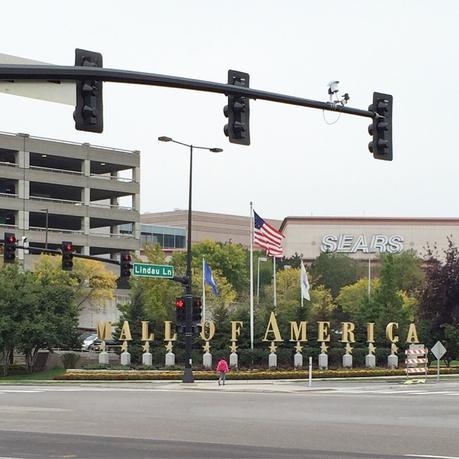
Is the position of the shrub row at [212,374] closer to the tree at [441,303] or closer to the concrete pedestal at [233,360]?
the concrete pedestal at [233,360]

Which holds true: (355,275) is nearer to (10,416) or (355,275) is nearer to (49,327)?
(49,327)

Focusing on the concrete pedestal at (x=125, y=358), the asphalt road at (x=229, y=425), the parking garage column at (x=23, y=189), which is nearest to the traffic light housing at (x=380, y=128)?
the asphalt road at (x=229, y=425)

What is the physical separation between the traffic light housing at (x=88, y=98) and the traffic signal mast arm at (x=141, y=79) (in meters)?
0.21

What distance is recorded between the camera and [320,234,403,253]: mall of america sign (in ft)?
469

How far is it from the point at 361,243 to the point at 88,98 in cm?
12985

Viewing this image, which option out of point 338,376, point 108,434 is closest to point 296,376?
point 338,376

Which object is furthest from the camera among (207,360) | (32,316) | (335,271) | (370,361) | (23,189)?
(335,271)

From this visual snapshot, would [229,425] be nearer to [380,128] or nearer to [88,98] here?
[380,128]

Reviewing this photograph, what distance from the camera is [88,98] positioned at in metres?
16.9

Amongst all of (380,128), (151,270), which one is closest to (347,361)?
(151,270)

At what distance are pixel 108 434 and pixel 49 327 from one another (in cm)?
4555

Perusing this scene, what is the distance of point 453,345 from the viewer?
59.0 m

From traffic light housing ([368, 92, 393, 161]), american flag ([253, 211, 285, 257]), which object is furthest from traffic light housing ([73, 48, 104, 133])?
american flag ([253, 211, 285, 257])

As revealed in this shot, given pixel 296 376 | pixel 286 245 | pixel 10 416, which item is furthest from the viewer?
pixel 286 245
